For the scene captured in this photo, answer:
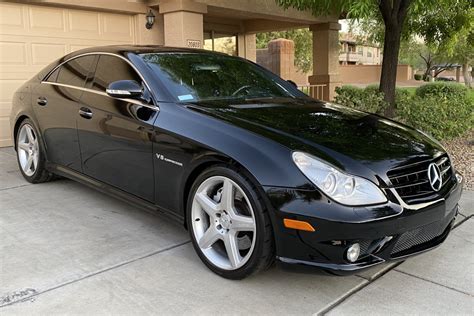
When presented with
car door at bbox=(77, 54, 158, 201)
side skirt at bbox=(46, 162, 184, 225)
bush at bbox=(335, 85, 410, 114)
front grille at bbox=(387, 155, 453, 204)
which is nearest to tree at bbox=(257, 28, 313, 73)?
bush at bbox=(335, 85, 410, 114)

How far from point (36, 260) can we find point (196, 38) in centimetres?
634

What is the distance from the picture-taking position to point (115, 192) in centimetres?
413

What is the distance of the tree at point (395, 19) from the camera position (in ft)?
24.4

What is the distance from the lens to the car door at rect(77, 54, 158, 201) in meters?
3.74

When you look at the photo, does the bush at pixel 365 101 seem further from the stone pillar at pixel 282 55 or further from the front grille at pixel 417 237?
the stone pillar at pixel 282 55

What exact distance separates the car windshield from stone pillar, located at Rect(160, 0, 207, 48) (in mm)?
4369

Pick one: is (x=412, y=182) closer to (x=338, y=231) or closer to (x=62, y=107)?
(x=338, y=231)

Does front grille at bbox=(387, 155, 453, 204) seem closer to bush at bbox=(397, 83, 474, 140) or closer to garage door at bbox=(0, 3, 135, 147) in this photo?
bush at bbox=(397, 83, 474, 140)

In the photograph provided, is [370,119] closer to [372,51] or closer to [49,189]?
[49,189]

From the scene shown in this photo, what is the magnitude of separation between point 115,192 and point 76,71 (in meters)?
1.48

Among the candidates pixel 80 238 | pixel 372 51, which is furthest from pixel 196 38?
pixel 372 51

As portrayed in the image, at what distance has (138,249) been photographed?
3715mm

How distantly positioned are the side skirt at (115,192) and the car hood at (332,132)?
84 cm

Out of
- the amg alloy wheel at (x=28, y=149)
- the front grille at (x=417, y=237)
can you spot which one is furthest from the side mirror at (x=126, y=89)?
the front grille at (x=417, y=237)
